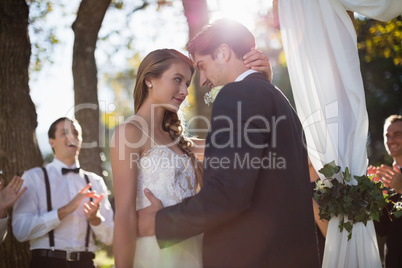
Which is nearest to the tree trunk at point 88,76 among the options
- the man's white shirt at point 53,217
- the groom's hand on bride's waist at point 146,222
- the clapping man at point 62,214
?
the clapping man at point 62,214

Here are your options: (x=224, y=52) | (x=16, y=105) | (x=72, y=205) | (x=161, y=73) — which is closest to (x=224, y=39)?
(x=224, y=52)

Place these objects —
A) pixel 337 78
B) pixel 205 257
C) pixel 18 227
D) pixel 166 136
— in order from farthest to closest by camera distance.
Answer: pixel 18 227 < pixel 166 136 < pixel 337 78 < pixel 205 257

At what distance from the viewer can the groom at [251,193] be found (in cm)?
220

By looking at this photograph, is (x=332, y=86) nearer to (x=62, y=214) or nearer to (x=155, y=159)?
(x=155, y=159)

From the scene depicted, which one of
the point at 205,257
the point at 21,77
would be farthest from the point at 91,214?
Answer: the point at 205,257

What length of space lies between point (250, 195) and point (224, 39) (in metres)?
1.07

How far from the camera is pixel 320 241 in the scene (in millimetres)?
4348

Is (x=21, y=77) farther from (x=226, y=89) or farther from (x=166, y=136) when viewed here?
(x=226, y=89)

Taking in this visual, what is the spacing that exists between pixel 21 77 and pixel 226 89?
373 cm

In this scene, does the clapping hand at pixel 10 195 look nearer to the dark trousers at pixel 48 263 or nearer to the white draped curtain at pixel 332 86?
the dark trousers at pixel 48 263

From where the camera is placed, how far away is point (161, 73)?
10.8 ft

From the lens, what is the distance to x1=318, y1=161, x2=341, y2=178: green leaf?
9.80 ft

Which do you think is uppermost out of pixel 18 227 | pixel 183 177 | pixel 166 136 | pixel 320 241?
pixel 166 136

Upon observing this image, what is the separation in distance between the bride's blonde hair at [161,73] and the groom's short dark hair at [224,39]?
0.58 m
